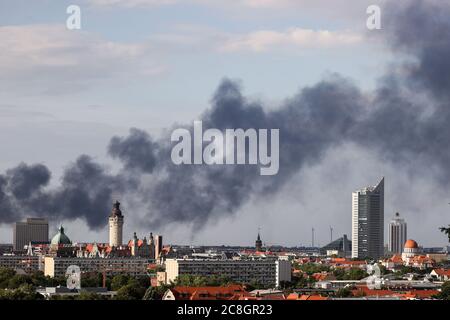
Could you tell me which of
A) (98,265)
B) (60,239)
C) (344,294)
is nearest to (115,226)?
(60,239)

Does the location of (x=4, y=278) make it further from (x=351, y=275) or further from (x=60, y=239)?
(x=60, y=239)

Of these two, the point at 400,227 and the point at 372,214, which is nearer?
the point at 372,214

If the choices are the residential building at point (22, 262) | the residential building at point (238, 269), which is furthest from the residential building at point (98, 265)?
the residential building at point (22, 262)

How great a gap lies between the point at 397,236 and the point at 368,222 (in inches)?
408

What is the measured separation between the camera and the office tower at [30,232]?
134 metres

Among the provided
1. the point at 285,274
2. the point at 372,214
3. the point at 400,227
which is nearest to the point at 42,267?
the point at 285,274

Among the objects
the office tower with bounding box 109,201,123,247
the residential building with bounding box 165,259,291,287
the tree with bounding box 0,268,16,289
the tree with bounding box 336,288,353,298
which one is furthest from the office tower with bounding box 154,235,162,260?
the tree with bounding box 336,288,353,298

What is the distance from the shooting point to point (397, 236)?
17938cm

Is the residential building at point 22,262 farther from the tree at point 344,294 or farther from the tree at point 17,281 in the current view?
the tree at point 344,294

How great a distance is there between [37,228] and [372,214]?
160ft

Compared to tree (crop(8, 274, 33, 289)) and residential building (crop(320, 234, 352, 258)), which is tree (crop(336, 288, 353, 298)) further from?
residential building (crop(320, 234, 352, 258))

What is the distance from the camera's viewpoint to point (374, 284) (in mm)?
70438

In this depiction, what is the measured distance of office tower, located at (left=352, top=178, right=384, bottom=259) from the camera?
549ft
